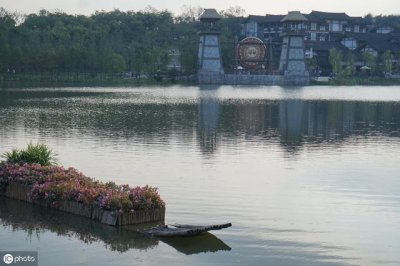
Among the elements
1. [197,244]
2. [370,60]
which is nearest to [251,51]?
[370,60]

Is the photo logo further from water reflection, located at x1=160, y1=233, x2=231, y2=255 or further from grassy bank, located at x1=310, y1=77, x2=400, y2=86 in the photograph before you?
grassy bank, located at x1=310, y1=77, x2=400, y2=86

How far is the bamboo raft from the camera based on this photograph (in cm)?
1449

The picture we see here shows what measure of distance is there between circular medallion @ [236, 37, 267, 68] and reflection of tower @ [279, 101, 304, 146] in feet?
169

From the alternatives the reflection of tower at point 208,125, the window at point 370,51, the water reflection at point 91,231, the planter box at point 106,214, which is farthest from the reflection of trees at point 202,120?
the window at point 370,51

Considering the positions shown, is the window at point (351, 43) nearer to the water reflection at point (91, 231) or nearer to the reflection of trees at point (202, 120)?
the reflection of trees at point (202, 120)

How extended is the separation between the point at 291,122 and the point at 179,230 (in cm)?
3193

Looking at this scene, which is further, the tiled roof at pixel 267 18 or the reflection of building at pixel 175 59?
the tiled roof at pixel 267 18

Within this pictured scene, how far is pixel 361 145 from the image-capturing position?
33.0 m

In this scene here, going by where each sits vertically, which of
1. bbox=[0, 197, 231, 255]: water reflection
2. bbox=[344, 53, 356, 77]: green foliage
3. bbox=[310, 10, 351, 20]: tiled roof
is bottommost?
bbox=[0, 197, 231, 255]: water reflection

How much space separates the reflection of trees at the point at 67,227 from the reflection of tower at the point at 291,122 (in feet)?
60.4

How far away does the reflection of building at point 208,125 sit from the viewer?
1236 inches

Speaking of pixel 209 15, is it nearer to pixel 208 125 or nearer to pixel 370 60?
pixel 370 60

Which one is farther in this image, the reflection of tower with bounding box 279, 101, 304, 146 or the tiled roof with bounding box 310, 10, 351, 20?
the tiled roof with bounding box 310, 10, 351, 20

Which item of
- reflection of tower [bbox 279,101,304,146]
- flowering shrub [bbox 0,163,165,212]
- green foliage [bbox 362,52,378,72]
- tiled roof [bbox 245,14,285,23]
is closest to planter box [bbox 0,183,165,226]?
flowering shrub [bbox 0,163,165,212]
